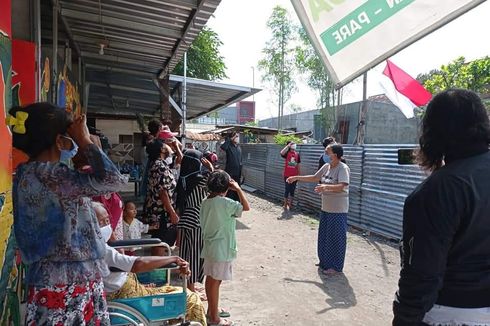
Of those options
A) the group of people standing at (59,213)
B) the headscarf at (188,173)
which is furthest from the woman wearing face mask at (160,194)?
the group of people standing at (59,213)

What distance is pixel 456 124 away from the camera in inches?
59.1

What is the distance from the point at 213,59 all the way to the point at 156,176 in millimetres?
16895

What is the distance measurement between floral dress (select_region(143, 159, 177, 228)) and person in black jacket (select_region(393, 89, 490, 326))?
3.08 meters

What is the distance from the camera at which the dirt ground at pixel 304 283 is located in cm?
385

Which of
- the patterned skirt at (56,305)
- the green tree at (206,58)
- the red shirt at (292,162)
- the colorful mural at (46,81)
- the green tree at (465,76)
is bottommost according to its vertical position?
the patterned skirt at (56,305)

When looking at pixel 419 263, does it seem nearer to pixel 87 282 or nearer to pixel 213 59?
pixel 87 282

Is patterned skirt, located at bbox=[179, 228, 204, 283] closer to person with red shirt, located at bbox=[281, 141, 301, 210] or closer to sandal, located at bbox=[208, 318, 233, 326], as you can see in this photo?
sandal, located at bbox=[208, 318, 233, 326]

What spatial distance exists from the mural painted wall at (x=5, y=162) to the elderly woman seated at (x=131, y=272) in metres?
0.65

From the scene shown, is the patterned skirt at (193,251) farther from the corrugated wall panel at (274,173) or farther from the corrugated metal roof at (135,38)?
the corrugated wall panel at (274,173)

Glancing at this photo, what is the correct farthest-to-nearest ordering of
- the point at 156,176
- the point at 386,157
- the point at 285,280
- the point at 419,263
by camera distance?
1. the point at 386,157
2. the point at 285,280
3. the point at 156,176
4. the point at 419,263

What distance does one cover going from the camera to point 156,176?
4219 millimetres

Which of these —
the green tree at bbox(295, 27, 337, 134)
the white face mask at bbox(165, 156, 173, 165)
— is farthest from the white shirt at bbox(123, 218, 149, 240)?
the green tree at bbox(295, 27, 337, 134)

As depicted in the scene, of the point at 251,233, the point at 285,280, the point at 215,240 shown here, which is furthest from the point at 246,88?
the point at 215,240

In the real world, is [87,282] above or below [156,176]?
below
